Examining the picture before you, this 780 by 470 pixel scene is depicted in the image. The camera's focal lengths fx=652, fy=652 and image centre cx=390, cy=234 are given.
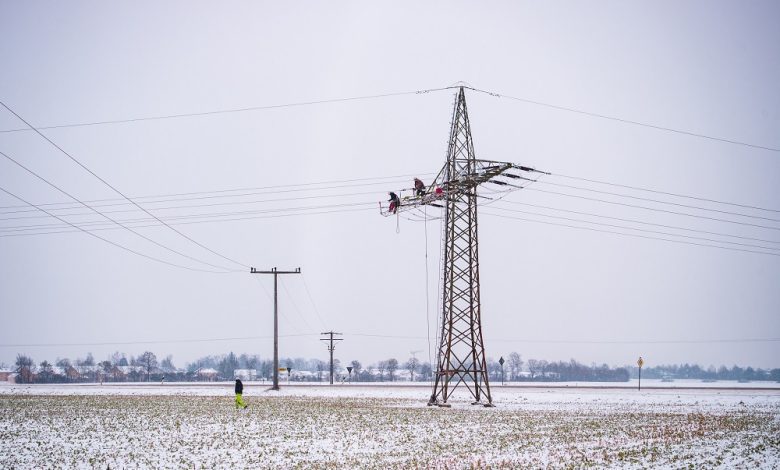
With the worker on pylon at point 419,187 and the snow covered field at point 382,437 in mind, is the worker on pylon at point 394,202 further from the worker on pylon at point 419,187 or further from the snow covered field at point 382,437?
the snow covered field at point 382,437

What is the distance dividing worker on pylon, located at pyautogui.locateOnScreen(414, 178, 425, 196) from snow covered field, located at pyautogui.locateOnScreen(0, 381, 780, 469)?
45.7ft

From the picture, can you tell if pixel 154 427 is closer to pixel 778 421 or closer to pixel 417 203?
pixel 417 203

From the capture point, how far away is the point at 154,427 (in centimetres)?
2678

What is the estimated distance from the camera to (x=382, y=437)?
24031 mm

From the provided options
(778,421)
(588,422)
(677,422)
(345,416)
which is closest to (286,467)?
(345,416)

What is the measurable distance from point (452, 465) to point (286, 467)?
457 cm

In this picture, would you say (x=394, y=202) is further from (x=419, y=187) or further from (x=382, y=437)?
(x=382, y=437)

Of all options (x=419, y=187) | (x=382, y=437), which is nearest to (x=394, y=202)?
(x=419, y=187)

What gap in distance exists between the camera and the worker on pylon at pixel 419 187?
4272cm

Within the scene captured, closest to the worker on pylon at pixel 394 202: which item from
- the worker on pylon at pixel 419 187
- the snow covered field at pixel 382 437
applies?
the worker on pylon at pixel 419 187

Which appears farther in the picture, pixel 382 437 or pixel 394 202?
pixel 394 202

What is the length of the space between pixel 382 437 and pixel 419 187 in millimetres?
21724

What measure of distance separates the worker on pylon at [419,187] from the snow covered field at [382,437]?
1393 centimetres

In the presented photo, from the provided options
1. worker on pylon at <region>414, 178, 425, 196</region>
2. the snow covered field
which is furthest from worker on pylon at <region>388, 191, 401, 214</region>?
the snow covered field
